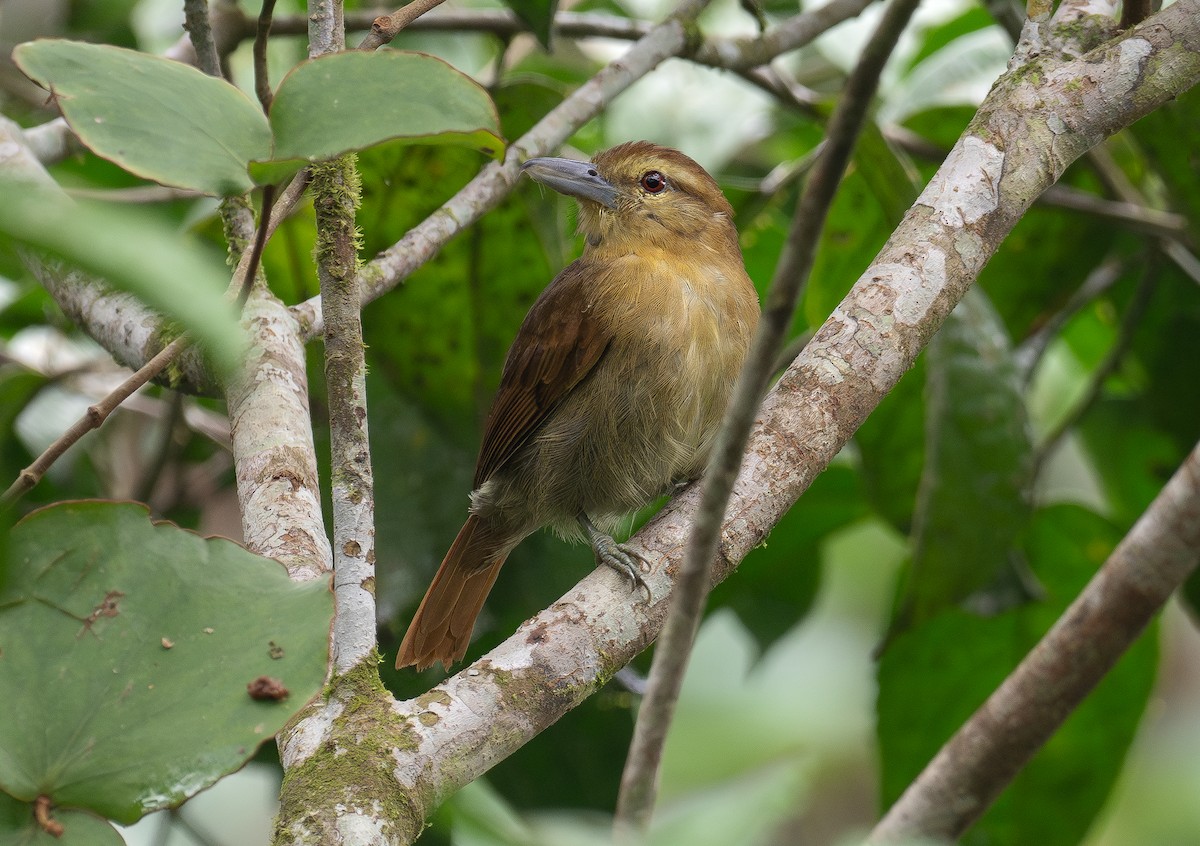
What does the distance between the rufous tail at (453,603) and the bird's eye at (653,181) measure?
1.00 m

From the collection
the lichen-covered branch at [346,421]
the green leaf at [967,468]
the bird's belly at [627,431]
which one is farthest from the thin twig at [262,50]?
the green leaf at [967,468]

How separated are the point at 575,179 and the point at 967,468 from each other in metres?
1.20

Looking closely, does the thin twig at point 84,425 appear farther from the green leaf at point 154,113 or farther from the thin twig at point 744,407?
the thin twig at point 744,407

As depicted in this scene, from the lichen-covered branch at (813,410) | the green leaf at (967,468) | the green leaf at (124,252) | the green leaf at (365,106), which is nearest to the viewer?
the green leaf at (124,252)

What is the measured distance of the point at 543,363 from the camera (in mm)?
2869

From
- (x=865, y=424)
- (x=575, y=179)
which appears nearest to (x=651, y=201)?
(x=575, y=179)

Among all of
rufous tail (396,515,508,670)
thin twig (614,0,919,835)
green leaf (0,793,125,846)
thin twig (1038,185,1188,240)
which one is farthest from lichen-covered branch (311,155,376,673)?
thin twig (1038,185,1188,240)

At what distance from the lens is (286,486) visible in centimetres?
179

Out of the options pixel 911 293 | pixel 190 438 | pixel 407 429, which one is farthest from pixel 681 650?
pixel 190 438

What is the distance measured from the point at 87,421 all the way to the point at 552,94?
1843mm

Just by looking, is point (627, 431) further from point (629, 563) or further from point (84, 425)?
point (84, 425)

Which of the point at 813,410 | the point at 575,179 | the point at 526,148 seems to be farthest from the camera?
the point at 575,179

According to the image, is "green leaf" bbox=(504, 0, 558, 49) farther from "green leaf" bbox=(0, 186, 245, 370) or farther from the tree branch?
"green leaf" bbox=(0, 186, 245, 370)

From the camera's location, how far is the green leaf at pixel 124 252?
65 cm
